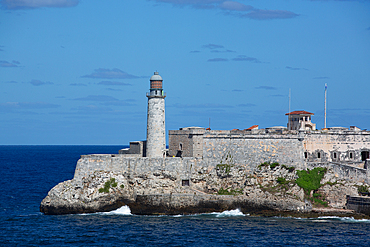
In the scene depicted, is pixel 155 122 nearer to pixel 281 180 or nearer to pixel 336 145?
pixel 281 180

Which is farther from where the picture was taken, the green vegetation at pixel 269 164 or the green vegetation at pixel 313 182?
the green vegetation at pixel 269 164

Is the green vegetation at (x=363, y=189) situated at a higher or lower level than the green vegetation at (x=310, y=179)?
lower

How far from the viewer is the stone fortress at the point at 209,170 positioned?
161 feet

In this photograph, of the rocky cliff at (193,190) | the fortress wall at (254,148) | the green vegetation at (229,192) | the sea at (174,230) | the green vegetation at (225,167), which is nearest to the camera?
the sea at (174,230)

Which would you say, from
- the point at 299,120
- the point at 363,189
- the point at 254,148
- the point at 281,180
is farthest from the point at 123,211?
the point at 363,189

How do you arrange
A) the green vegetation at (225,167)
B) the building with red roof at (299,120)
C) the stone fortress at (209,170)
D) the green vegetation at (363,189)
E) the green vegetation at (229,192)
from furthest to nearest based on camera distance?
1. the building with red roof at (299,120)
2. the green vegetation at (225,167)
3. the green vegetation at (229,192)
4. the green vegetation at (363,189)
5. the stone fortress at (209,170)

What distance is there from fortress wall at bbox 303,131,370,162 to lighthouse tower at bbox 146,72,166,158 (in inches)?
643

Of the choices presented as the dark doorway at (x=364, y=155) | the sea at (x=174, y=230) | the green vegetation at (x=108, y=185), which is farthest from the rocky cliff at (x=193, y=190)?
the dark doorway at (x=364, y=155)

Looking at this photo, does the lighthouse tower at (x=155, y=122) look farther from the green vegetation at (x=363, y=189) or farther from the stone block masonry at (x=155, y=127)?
the green vegetation at (x=363, y=189)

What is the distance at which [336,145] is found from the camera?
179ft

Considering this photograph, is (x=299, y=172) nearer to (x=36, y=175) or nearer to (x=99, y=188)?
(x=99, y=188)

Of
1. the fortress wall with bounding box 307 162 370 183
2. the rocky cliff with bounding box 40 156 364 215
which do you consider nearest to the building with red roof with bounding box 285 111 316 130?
the fortress wall with bounding box 307 162 370 183

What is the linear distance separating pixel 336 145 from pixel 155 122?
67.6 feet

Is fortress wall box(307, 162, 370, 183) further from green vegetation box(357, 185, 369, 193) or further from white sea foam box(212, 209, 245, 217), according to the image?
white sea foam box(212, 209, 245, 217)
